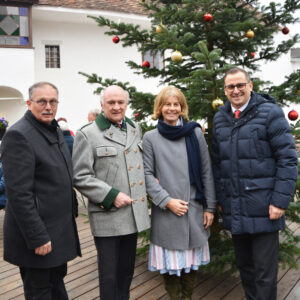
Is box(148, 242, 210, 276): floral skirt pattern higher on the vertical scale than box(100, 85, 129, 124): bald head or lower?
lower

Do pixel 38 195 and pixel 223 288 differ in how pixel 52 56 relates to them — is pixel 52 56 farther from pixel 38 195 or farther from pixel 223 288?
pixel 38 195

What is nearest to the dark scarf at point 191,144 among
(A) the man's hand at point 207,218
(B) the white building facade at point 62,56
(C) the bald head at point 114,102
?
(A) the man's hand at point 207,218

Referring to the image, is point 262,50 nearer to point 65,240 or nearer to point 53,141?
point 53,141

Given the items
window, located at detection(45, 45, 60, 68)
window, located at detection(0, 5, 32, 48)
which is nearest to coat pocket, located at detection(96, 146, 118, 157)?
window, located at detection(0, 5, 32, 48)

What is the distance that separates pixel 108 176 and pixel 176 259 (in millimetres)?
898

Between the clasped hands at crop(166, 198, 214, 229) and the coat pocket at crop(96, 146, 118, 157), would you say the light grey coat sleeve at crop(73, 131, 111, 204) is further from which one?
the clasped hands at crop(166, 198, 214, 229)

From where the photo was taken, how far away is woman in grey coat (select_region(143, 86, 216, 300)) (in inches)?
106

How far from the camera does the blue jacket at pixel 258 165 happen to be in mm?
2361

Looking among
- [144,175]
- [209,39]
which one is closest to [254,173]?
[144,175]

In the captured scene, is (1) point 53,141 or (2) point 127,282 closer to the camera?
(1) point 53,141

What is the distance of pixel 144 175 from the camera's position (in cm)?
272

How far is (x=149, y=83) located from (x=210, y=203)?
15908 mm

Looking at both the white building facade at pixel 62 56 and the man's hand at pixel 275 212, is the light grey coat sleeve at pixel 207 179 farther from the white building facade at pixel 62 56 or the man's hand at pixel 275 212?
the white building facade at pixel 62 56

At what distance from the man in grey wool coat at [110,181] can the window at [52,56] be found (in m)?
15.6
